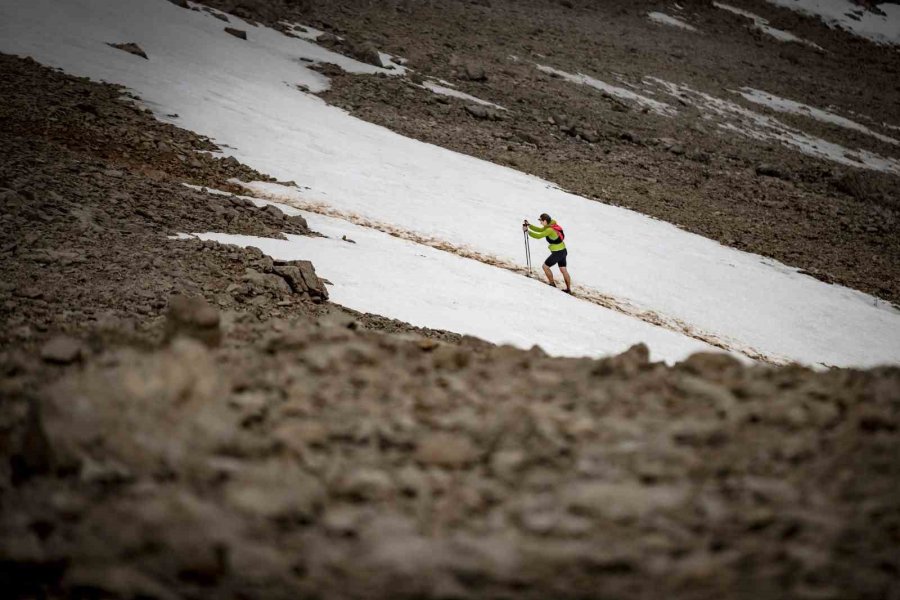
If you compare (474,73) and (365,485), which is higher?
(474,73)

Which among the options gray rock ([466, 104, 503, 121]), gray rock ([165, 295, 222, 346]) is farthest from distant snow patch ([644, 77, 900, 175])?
gray rock ([165, 295, 222, 346])

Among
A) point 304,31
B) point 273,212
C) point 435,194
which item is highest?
point 304,31

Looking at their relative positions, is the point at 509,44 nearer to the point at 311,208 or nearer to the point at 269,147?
the point at 269,147

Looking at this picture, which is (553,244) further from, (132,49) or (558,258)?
(132,49)

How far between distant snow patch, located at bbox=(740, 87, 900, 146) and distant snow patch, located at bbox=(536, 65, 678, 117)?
34.1 feet

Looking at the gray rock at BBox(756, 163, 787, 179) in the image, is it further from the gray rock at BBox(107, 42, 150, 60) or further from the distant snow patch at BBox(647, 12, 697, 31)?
the distant snow patch at BBox(647, 12, 697, 31)

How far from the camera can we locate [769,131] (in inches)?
1309

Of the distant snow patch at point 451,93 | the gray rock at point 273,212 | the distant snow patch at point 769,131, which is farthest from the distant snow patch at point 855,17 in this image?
the gray rock at point 273,212

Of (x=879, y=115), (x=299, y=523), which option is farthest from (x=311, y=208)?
(x=879, y=115)

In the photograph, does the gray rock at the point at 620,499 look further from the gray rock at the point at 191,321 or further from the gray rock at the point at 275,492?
the gray rock at the point at 191,321

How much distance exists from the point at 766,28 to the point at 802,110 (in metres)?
23.6

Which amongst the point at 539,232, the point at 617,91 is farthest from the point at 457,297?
the point at 617,91

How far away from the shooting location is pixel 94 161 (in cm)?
1196

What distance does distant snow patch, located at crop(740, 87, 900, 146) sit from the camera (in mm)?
37469
